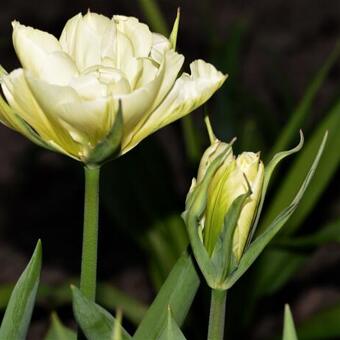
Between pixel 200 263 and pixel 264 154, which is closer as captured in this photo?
pixel 200 263

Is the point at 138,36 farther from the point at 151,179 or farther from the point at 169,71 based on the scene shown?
the point at 151,179

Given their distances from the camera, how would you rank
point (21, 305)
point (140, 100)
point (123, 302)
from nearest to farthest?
point (140, 100)
point (21, 305)
point (123, 302)

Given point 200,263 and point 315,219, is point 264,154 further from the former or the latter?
point 200,263

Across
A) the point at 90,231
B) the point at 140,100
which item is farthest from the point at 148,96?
the point at 90,231

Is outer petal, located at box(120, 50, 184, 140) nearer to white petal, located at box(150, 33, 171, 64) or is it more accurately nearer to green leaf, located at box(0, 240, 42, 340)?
white petal, located at box(150, 33, 171, 64)

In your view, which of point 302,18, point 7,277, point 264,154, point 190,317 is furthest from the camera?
point 302,18

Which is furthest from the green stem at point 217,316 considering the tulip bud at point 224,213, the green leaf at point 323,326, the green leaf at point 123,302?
the green leaf at point 123,302

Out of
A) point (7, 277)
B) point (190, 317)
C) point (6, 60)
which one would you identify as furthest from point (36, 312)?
point (6, 60)
